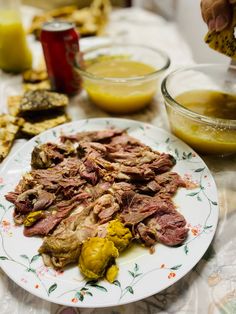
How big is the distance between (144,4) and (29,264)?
108 inches

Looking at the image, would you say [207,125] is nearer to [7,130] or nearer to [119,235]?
[119,235]

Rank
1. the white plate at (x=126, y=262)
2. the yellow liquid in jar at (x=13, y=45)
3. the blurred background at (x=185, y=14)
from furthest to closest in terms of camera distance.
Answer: the blurred background at (x=185, y=14), the yellow liquid in jar at (x=13, y=45), the white plate at (x=126, y=262)

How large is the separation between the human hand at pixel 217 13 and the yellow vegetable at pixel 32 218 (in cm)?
85

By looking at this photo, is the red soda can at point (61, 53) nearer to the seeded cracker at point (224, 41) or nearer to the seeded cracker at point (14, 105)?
the seeded cracker at point (14, 105)

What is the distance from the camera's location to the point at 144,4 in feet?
9.72

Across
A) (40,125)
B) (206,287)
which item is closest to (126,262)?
(206,287)

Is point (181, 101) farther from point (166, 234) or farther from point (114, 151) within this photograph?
point (166, 234)

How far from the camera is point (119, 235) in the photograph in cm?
92

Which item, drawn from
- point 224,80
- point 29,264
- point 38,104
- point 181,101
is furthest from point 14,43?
point 29,264

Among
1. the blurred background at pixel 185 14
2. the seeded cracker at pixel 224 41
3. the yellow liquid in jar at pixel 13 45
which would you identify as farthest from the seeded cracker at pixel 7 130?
the blurred background at pixel 185 14

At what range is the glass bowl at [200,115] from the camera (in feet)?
3.83

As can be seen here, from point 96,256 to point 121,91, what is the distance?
0.84m

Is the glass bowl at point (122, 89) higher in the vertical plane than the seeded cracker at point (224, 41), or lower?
lower

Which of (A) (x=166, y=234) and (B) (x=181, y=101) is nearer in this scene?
(A) (x=166, y=234)
